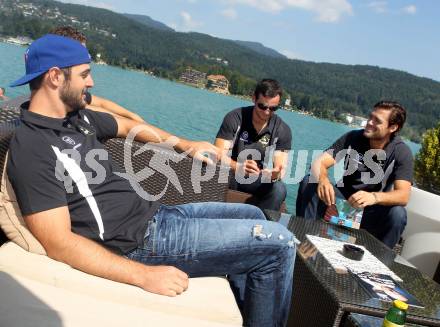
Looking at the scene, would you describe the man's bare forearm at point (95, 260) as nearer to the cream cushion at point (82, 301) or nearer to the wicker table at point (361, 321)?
the cream cushion at point (82, 301)

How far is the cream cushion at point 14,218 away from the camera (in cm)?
171

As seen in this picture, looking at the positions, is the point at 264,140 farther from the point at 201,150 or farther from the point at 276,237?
the point at 276,237

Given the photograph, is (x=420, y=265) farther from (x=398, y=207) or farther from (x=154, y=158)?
(x=154, y=158)

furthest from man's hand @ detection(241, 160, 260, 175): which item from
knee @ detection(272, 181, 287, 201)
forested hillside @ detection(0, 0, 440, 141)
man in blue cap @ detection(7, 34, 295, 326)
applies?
forested hillside @ detection(0, 0, 440, 141)

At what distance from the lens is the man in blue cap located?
1.65 m

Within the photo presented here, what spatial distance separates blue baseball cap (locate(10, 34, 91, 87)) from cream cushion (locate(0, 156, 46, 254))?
421mm

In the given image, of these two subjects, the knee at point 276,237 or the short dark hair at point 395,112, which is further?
the short dark hair at point 395,112

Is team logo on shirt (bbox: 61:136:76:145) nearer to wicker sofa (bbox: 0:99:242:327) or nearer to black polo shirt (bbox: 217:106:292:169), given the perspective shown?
wicker sofa (bbox: 0:99:242:327)

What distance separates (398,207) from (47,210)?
2658 mm

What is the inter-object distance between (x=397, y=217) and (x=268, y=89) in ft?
4.87

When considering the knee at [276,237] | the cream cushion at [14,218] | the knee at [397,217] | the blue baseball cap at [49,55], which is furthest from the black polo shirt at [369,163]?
the cream cushion at [14,218]

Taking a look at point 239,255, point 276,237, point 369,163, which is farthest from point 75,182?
point 369,163

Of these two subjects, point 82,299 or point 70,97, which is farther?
point 70,97

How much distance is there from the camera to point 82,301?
1.58 m
